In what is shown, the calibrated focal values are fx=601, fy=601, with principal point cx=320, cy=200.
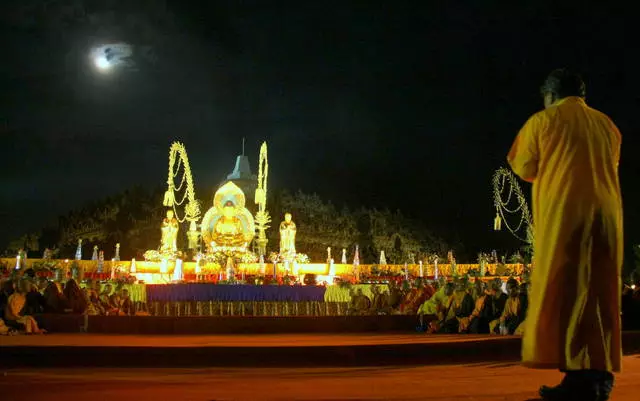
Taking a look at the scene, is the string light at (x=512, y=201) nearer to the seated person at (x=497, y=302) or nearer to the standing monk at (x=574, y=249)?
the seated person at (x=497, y=302)

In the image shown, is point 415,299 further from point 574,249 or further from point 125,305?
point 574,249

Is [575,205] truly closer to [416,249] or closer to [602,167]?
[602,167]

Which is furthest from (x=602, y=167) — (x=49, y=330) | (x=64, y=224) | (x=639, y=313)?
(x=64, y=224)

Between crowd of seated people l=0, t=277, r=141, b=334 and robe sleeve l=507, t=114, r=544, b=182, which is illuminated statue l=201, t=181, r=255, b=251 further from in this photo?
robe sleeve l=507, t=114, r=544, b=182

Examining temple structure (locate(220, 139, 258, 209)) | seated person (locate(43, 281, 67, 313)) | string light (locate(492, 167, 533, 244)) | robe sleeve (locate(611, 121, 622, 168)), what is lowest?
seated person (locate(43, 281, 67, 313))

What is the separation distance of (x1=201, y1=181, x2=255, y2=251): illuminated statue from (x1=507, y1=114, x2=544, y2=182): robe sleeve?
1646cm

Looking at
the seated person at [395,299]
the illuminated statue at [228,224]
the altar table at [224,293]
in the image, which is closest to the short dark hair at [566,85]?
the seated person at [395,299]

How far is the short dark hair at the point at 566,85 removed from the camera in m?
3.35

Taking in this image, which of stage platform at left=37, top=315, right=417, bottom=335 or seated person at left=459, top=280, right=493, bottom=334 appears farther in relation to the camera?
seated person at left=459, top=280, right=493, bottom=334

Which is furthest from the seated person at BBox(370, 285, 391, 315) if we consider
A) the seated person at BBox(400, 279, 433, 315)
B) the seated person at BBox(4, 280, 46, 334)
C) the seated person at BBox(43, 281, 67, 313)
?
the seated person at BBox(4, 280, 46, 334)

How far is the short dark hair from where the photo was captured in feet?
11.0

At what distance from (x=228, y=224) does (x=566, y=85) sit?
55.7 feet

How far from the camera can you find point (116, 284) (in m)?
13.8

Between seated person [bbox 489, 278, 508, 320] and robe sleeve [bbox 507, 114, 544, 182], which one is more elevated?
robe sleeve [bbox 507, 114, 544, 182]
